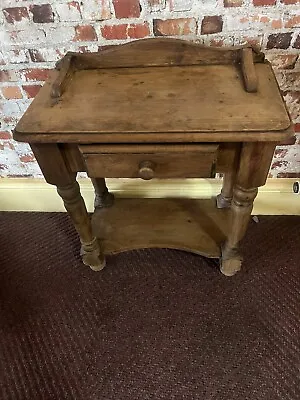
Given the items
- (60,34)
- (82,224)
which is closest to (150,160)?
(82,224)

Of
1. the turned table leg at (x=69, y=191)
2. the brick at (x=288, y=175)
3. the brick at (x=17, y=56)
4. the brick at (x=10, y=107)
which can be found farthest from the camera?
the brick at (x=288, y=175)

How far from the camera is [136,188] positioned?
4.97ft

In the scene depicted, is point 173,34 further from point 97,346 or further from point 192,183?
point 97,346

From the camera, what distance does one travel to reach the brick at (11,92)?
4.05ft

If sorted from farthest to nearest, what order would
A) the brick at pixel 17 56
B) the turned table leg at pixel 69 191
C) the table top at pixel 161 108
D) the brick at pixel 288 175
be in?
the brick at pixel 288 175 < the brick at pixel 17 56 < the turned table leg at pixel 69 191 < the table top at pixel 161 108

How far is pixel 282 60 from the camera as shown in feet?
3.66

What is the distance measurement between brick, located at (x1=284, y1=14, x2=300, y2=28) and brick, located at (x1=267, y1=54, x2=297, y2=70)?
8 cm

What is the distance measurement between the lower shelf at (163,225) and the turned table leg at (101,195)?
0.02 meters

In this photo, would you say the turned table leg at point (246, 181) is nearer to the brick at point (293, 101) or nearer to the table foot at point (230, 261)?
the table foot at point (230, 261)

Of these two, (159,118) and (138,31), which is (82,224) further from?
(138,31)

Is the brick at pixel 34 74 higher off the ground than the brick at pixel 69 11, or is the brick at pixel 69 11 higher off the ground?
the brick at pixel 69 11

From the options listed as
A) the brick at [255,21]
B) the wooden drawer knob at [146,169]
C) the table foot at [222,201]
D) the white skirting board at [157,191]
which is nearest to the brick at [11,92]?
the white skirting board at [157,191]

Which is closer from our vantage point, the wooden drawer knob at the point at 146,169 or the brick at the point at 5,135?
the wooden drawer knob at the point at 146,169

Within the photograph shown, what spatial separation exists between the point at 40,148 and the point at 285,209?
3.27ft
